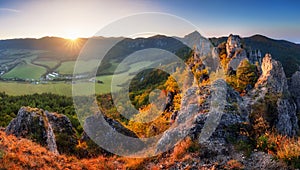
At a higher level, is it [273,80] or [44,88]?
[273,80]

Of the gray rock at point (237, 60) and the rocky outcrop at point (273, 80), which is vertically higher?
the gray rock at point (237, 60)

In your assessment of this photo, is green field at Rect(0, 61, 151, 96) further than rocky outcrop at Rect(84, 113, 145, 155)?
Yes

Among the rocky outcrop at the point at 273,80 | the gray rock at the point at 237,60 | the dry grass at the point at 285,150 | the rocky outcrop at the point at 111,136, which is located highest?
the gray rock at the point at 237,60

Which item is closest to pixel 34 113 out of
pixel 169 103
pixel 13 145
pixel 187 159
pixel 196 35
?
pixel 13 145

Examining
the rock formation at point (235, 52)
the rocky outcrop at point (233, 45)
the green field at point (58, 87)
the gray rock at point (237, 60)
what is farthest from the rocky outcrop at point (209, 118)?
the green field at point (58, 87)

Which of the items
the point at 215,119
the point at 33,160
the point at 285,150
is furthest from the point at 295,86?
the point at 33,160

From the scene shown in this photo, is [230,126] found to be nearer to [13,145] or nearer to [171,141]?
[171,141]

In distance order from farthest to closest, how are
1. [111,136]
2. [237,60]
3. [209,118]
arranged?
[237,60] → [111,136] → [209,118]

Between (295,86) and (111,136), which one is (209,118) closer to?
(111,136)

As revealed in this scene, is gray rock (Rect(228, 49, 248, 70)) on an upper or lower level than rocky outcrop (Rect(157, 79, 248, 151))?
upper

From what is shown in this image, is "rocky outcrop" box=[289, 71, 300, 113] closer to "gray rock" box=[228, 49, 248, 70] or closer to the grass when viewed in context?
"gray rock" box=[228, 49, 248, 70]

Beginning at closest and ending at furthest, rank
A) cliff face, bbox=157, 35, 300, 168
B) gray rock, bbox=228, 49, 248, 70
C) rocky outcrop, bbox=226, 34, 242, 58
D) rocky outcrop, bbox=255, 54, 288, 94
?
cliff face, bbox=157, 35, 300, 168 < rocky outcrop, bbox=255, 54, 288, 94 < gray rock, bbox=228, 49, 248, 70 < rocky outcrop, bbox=226, 34, 242, 58

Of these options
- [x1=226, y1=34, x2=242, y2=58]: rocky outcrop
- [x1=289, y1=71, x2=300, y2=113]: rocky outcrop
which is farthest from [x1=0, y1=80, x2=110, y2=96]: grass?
[x1=289, y1=71, x2=300, y2=113]: rocky outcrop

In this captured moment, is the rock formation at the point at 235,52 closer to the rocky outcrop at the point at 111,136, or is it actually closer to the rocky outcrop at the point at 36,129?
the rocky outcrop at the point at 111,136
